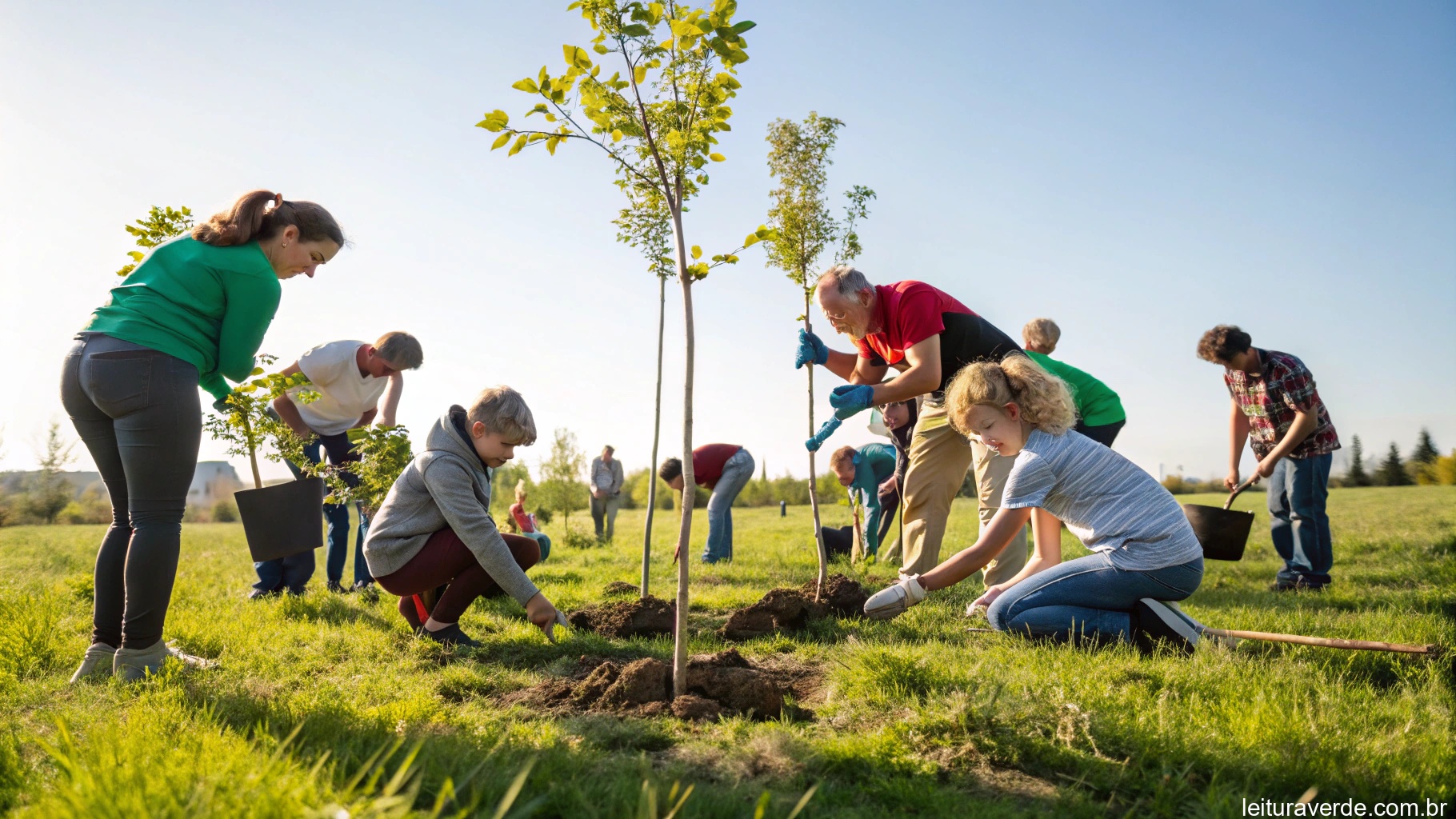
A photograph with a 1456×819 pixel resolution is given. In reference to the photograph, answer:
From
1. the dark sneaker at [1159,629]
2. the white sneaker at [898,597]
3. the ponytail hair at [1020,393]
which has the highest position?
the ponytail hair at [1020,393]

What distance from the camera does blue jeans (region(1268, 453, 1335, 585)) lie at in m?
6.03

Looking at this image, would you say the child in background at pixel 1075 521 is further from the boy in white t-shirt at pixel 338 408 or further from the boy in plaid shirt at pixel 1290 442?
the boy in white t-shirt at pixel 338 408

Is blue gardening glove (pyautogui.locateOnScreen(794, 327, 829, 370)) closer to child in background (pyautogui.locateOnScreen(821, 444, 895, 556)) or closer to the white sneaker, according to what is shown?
the white sneaker

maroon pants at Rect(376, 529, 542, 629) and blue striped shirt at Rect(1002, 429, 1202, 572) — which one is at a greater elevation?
blue striped shirt at Rect(1002, 429, 1202, 572)

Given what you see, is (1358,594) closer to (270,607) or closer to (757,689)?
(757,689)

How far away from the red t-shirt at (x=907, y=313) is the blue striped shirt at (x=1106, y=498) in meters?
1.03

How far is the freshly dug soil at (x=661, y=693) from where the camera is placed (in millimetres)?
2803

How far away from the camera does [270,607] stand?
482 centimetres

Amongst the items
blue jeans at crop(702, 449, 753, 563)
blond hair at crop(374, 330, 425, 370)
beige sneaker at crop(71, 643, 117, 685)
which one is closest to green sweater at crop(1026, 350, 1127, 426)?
blue jeans at crop(702, 449, 753, 563)

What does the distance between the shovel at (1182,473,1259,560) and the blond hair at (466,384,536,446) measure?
14.6 feet

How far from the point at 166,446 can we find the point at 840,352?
3791mm

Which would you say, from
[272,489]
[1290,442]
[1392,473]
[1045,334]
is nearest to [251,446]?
[272,489]

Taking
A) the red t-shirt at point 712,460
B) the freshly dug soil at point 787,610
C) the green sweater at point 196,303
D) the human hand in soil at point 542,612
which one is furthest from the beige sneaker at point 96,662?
the red t-shirt at point 712,460

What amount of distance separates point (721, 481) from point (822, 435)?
3.70 m
